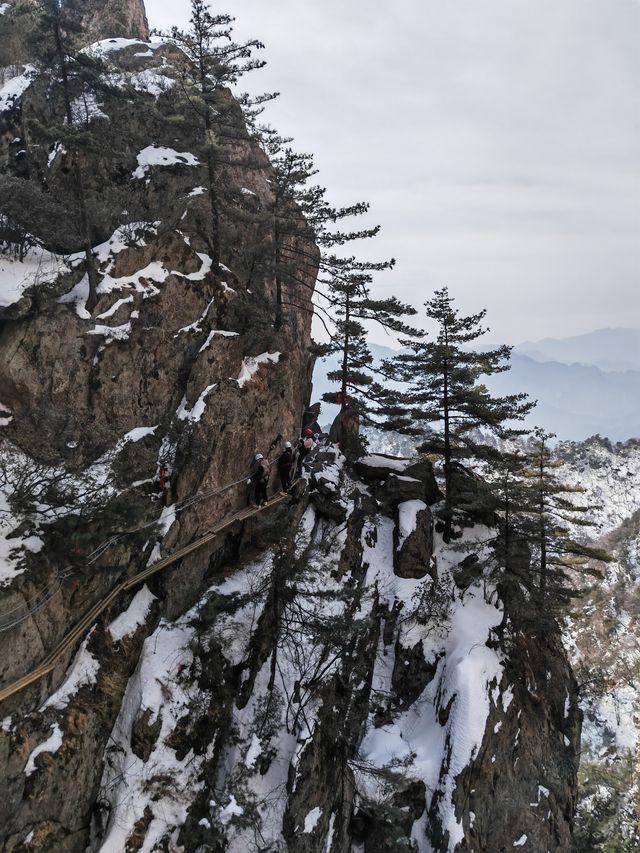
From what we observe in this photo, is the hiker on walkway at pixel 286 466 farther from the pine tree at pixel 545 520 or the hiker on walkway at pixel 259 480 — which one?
the pine tree at pixel 545 520

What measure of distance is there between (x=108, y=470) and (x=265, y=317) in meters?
8.54

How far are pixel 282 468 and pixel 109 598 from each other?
747cm

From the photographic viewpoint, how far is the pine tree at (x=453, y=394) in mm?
18933

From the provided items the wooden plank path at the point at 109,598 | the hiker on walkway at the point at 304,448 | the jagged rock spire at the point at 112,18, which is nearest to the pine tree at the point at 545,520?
the hiker on walkway at the point at 304,448

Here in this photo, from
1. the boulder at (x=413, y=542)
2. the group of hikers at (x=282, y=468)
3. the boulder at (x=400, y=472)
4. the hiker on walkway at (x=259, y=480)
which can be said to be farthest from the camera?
the boulder at (x=400, y=472)

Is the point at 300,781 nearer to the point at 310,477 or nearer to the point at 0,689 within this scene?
the point at 0,689

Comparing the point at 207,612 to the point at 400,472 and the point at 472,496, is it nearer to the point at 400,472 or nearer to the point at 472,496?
the point at 472,496

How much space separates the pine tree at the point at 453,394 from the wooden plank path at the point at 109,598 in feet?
23.7

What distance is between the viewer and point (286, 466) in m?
17.7

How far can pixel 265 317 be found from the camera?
61.0ft

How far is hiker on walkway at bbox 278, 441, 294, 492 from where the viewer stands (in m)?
17.5

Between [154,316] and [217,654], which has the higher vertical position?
[154,316]

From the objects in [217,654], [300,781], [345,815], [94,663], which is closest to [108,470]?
[94,663]

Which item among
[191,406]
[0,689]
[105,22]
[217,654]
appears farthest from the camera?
[105,22]
